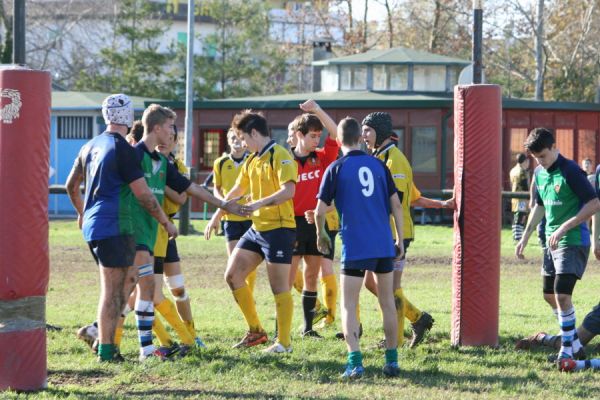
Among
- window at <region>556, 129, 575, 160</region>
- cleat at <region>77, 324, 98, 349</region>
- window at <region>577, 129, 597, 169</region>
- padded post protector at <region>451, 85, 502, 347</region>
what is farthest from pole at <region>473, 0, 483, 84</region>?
window at <region>577, 129, 597, 169</region>

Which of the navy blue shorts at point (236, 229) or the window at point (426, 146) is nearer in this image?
the navy blue shorts at point (236, 229)

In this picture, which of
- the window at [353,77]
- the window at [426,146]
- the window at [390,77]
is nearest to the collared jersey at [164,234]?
the window at [426,146]

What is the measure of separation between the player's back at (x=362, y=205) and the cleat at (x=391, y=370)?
84cm

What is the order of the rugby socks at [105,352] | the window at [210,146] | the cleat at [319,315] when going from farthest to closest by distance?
the window at [210,146] < the cleat at [319,315] < the rugby socks at [105,352]

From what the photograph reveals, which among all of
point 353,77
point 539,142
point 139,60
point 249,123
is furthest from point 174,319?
point 139,60

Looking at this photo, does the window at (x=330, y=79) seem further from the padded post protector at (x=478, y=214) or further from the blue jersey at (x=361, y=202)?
the blue jersey at (x=361, y=202)

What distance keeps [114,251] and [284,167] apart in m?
1.64

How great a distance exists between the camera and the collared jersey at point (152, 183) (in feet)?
29.6

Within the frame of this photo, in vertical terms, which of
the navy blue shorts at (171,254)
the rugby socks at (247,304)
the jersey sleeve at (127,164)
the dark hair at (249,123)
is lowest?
the rugby socks at (247,304)

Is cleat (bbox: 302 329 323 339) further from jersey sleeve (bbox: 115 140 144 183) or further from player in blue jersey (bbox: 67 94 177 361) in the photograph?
jersey sleeve (bbox: 115 140 144 183)

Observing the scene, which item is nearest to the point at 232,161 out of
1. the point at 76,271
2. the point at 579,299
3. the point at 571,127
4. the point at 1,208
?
the point at 1,208

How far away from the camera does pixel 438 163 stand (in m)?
33.3

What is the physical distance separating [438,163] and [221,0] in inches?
935

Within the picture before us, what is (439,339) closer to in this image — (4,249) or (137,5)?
(4,249)
